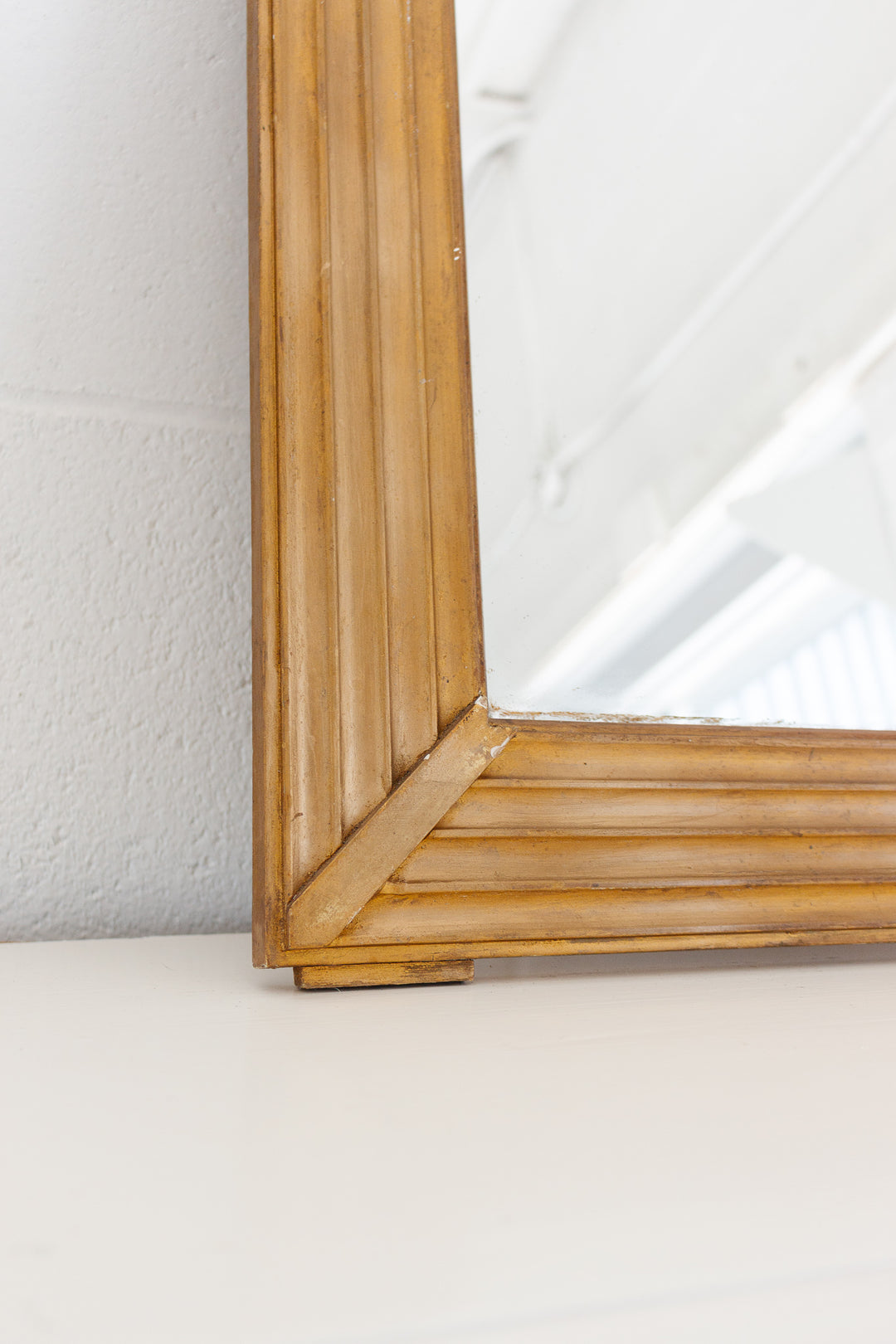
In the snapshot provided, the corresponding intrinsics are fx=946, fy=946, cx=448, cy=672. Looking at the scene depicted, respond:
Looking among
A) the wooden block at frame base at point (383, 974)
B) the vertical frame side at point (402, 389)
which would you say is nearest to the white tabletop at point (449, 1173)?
the wooden block at frame base at point (383, 974)

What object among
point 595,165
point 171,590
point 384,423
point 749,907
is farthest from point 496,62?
point 749,907

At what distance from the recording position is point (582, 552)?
50cm

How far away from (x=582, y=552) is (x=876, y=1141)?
1.09 feet

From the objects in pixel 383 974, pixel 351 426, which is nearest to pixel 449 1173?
pixel 383 974

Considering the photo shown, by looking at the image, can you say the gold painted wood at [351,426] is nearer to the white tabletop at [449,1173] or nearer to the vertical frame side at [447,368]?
the vertical frame side at [447,368]

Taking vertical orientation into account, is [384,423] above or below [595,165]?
below

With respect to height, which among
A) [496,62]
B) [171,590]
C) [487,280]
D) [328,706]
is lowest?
[328,706]

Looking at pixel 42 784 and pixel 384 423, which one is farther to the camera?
pixel 42 784

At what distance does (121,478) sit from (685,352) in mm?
354

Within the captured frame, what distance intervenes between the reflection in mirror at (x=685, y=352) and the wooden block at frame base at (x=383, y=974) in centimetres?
13

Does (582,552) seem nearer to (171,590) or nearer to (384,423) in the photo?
(384,423)

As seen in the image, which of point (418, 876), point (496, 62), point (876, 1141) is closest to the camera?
point (876, 1141)

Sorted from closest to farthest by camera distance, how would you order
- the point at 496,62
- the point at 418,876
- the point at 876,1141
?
the point at 876,1141, the point at 418,876, the point at 496,62

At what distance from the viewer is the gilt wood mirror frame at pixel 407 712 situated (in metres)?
0.41
